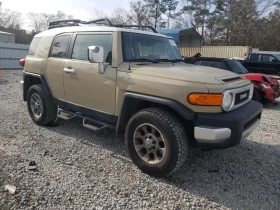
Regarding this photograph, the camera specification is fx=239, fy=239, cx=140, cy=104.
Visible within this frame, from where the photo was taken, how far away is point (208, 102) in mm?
2783

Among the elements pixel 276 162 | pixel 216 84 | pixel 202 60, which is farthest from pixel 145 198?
pixel 202 60

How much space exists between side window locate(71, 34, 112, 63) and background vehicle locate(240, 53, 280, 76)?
45.1 feet

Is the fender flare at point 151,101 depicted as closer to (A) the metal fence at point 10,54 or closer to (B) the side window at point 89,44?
(B) the side window at point 89,44

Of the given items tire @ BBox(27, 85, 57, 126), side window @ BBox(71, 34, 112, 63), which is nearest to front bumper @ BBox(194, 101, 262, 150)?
side window @ BBox(71, 34, 112, 63)

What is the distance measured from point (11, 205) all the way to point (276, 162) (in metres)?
3.76

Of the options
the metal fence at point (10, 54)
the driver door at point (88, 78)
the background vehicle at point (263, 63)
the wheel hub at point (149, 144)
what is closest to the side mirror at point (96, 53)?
the driver door at point (88, 78)

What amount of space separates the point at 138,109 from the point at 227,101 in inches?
48.6

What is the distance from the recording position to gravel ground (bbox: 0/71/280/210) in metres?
2.68

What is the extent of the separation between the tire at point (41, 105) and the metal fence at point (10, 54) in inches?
543

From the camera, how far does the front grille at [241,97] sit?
3.12 metres

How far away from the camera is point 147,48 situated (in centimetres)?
390

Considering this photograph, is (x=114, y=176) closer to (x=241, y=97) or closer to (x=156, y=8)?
(x=241, y=97)

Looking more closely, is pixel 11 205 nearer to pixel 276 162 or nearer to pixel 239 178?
pixel 239 178

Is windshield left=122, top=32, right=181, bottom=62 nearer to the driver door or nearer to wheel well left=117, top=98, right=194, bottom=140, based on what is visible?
the driver door
